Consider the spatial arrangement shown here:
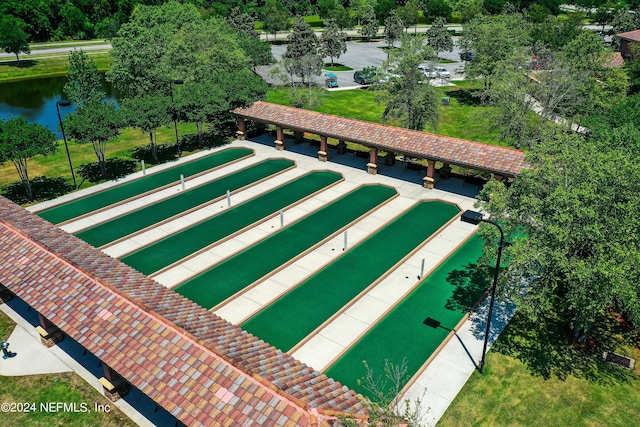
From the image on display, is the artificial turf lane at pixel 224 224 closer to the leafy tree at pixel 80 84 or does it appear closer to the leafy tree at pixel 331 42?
the leafy tree at pixel 80 84

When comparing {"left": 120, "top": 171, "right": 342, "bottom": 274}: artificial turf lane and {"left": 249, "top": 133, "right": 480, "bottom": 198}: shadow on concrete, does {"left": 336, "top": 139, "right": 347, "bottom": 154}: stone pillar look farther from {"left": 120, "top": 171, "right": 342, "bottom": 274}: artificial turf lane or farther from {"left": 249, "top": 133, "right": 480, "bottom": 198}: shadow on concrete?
{"left": 120, "top": 171, "right": 342, "bottom": 274}: artificial turf lane

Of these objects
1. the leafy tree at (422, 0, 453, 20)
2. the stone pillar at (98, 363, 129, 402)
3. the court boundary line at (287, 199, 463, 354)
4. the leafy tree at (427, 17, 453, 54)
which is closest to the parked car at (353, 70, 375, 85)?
the leafy tree at (427, 17, 453, 54)

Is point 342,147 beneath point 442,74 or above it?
beneath

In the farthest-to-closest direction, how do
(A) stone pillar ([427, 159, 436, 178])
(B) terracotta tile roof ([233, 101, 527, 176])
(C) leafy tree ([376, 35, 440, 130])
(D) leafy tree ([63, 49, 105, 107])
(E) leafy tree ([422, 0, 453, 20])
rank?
(E) leafy tree ([422, 0, 453, 20]), (D) leafy tree ([63, 49, 105, 107]), (C) leafy tree ([376, 35, 440, 130]), (A) stone pillar ([427, 159, 436, 178]), (B) terracotta tile roof ([233, 101, 527, 176])

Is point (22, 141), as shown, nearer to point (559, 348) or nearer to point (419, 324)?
point (419, 324)

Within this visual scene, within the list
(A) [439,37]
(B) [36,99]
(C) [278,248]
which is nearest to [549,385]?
(C) [278,248]
